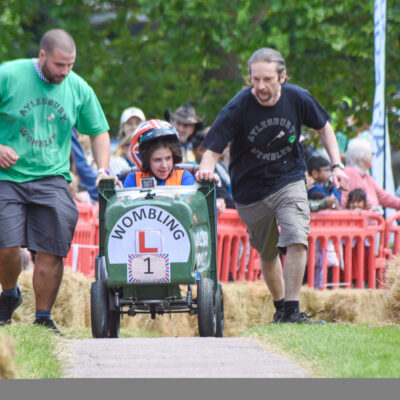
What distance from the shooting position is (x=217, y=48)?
17.0 meters

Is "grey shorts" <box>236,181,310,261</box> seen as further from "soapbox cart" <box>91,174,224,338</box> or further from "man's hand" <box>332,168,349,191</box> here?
"soapbox cart" <box>91,174,224,338</box>

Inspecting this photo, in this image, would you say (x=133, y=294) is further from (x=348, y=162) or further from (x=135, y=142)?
(x=348, y=162)

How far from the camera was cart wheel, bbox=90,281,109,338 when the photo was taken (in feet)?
24.1

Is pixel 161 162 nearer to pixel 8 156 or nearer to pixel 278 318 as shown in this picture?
pixel 8 156

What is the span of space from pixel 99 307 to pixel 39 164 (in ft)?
3.65

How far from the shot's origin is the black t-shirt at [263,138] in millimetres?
7910

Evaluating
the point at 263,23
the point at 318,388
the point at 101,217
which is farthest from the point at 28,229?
the point at 263,23

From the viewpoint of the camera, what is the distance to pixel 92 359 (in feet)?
18.9

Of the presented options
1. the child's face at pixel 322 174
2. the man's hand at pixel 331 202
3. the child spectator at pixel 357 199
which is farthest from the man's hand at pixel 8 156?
the child spectator at pixel 357 199

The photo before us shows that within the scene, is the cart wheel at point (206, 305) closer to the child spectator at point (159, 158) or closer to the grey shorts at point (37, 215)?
the child spectator at point (159, 158)

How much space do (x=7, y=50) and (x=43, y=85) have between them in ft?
39.8

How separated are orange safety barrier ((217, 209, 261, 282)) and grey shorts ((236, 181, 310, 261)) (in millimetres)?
2879

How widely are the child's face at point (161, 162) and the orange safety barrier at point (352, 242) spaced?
14.5 ft

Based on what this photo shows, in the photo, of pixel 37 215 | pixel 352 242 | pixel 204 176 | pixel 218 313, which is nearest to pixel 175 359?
pixel 218 313
